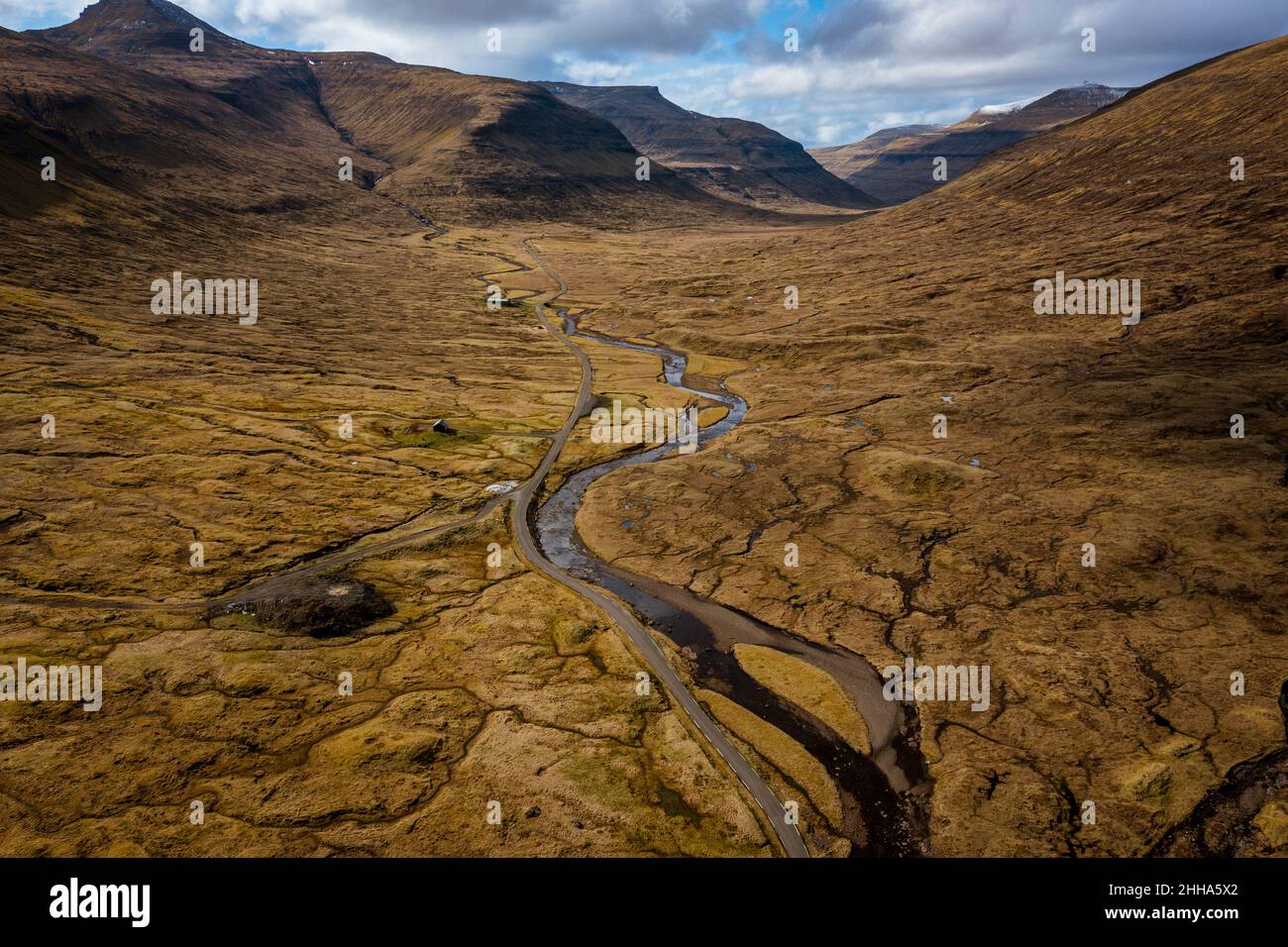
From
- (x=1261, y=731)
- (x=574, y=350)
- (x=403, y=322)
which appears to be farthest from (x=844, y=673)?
(x=403, y=322)

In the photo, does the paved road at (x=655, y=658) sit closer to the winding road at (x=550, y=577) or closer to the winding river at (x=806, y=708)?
the winding road at (x=550, y=577)

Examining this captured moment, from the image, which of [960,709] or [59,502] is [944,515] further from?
[59,502]

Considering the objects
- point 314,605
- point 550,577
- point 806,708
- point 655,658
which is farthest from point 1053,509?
point 314,605

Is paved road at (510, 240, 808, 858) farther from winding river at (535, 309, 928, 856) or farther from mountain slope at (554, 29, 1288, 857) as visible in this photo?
mountain slope at (554, 29, 1288, 857)

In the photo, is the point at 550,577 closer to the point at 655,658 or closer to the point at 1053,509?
the point at 655,658

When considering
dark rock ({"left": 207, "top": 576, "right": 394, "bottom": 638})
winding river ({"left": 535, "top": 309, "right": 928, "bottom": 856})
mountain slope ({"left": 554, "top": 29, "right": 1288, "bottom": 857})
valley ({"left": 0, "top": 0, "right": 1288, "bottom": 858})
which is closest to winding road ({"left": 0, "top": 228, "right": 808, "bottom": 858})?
valley ({"left": 0, "top": 0, "right": 1288, "bottom": 858})

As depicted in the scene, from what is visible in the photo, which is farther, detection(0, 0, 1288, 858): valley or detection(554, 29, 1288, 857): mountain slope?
detection(554, 29, 1288, 857): mountain slope

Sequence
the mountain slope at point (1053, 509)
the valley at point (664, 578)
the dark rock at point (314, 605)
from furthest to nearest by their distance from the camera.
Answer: the dark rock at point (314, 605)
the mountain slope at point (1053, 509)
the valley at point (664, 578)

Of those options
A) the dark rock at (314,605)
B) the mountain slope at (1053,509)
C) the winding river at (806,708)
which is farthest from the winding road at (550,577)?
the mountain slope at (1053,509)
